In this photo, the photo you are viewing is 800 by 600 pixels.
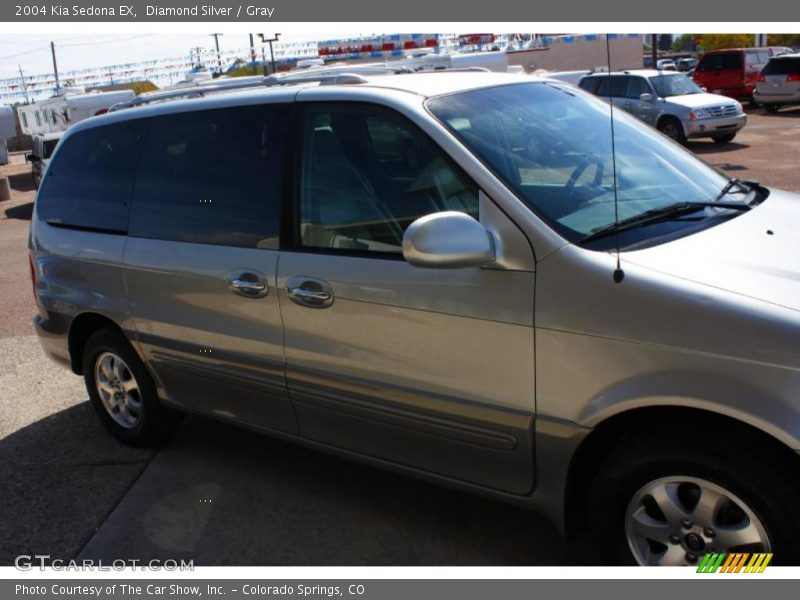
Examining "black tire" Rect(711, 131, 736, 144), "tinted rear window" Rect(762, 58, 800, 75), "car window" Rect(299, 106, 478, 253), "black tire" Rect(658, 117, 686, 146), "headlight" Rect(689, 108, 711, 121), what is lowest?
"black tire" Rect(711, 131, 736, 144)

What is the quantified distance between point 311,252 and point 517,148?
943 millimetres

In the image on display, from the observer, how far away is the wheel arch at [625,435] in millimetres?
2591

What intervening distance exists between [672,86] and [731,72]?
10.3m

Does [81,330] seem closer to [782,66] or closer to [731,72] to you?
[782,66]

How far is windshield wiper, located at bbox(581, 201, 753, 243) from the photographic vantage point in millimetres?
3035

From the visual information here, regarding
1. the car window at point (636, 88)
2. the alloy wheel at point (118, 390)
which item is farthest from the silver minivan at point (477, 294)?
the car window at point (636, 88)

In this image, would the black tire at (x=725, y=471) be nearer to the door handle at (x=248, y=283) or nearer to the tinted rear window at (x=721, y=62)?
the door handle at (x=248, y=283)

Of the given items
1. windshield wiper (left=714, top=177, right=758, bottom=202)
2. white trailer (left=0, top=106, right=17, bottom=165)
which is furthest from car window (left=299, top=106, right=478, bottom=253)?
white trailer (left=0, top=106, right=17, bottom=165)

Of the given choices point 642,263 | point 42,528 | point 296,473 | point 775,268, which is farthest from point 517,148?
point 42,528

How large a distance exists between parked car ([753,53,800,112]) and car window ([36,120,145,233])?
24.3m

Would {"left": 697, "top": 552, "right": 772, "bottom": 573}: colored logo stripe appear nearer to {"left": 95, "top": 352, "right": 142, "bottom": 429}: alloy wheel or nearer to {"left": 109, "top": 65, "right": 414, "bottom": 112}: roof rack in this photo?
{"left": 109, "top": 65, "right": 414, "bottom": 112}: roof rack

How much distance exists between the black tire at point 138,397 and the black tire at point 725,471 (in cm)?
271

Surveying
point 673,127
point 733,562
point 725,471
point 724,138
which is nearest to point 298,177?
point 725,471

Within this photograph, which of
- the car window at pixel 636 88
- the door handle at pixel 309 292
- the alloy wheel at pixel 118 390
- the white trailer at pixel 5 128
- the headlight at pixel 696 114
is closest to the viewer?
the door handle at pixel 309 292
